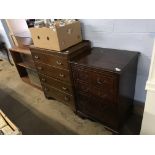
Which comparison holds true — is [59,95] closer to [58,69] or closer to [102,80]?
[58,69]

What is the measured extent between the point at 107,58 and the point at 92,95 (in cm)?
41

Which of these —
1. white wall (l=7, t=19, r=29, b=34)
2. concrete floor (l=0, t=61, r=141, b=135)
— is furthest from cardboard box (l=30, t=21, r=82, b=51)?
white wall (l=7, t=19, r=29, b=34)

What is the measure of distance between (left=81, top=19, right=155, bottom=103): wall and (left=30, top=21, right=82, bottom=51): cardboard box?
7.1 inches

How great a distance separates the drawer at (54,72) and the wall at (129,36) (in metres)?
0.51

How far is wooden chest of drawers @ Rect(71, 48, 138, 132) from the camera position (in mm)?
1281

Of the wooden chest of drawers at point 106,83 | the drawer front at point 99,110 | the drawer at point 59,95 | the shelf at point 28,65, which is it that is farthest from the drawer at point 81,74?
the shelf at point 28,65

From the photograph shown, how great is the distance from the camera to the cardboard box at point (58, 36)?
57.0 inches

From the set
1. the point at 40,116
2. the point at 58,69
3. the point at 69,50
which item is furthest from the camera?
the point at 40,116

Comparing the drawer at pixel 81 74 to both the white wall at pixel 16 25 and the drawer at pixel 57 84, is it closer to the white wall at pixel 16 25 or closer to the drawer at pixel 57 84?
the drawer at pixel 57 84

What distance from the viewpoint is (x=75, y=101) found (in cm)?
179

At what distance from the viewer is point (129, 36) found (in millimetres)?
1455

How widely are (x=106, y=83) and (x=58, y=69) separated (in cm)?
63

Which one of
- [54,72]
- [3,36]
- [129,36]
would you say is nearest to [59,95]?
[54,72]
